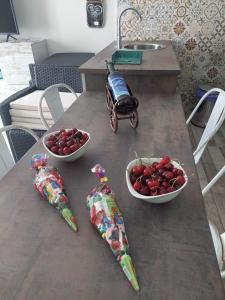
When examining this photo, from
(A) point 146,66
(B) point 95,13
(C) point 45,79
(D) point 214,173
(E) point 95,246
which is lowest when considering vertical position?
(D) point 214,173

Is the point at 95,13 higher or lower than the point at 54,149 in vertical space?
higher

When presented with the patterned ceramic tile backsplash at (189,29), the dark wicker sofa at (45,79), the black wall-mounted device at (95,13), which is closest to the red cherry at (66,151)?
the dark wicker sofa at (45,79)

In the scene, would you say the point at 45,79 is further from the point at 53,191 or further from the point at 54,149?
the point at 53,191

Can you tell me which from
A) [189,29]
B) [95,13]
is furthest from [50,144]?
[95,13]

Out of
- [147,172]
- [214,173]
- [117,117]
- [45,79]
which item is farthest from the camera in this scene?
[45,79]

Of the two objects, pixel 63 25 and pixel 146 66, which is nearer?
pixel 146 66

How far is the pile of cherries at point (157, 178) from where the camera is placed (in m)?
0.59

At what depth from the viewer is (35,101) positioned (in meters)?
2.13

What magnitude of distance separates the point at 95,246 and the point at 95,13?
284 centimetres

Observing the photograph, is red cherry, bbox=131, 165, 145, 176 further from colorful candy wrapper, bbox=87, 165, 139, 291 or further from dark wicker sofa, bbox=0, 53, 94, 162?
dark wicker sofa, bbox=0, 53, 94, 162

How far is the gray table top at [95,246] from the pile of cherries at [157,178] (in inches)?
2.4

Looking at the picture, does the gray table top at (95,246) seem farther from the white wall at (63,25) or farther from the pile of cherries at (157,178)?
the white wall at (63,25)

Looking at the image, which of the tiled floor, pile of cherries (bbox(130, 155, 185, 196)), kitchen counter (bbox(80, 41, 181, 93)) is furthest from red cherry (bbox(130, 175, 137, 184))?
the tiled floor

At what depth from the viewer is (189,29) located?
2346 millimetres
